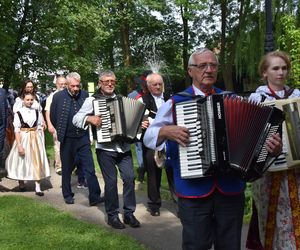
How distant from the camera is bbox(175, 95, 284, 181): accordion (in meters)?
3.39

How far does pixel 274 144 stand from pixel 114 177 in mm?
3046

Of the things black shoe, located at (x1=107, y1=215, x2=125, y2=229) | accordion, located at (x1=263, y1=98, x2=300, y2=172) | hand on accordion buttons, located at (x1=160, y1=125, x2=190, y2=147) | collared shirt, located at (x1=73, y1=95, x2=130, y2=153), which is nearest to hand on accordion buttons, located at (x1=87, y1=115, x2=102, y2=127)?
collared shirt, located at (x1=73, y1=95, x2=130, y2=153)

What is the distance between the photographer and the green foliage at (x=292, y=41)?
18422 mm

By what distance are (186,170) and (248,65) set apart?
2120 cm

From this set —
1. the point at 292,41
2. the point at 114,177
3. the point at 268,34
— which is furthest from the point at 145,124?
the point at 292,41

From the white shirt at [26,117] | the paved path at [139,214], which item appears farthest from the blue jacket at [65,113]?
the paved path at [139,214]

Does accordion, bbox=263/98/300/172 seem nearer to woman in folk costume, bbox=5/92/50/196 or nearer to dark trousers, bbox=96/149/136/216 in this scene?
dark trousers, bbox=96/149/136/216

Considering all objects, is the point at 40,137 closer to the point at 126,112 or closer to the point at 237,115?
the point at 126,112

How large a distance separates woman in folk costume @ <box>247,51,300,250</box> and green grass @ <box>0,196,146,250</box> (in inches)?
64.5

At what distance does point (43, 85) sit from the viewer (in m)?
17.9

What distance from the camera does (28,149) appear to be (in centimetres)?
852

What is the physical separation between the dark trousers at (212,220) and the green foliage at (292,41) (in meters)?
15.3

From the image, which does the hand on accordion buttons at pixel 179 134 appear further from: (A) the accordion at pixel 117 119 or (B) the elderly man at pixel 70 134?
(B) the elderly man at pixel 70 134

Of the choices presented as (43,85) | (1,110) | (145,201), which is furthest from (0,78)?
(145,201)
